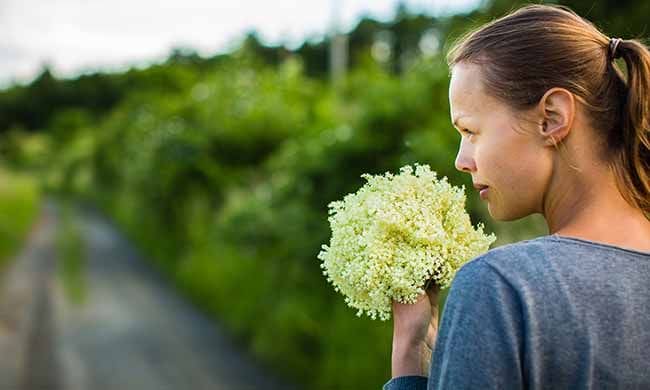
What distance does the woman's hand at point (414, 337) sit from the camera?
144cm

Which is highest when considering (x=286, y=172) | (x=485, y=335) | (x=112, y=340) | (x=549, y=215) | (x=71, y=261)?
(x=549, y=215)

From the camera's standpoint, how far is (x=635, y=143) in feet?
4.49

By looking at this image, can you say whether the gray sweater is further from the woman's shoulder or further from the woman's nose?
the woman's nose

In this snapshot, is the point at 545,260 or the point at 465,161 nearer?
the point at 545,260

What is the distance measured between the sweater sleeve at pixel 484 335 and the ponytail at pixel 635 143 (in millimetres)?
344

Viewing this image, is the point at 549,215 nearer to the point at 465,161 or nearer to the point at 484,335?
the point at 465,161

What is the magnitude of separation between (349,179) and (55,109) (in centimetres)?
4052

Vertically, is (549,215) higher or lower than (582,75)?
lower

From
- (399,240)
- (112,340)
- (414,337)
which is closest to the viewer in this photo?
(414,337)

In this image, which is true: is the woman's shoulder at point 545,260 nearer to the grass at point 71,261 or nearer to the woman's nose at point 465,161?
the woman's nose at point 465,161

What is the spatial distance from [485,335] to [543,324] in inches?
3.4

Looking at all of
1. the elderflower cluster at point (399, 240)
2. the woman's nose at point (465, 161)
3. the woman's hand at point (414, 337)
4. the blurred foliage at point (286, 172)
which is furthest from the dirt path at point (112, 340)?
the woman's nose at point (465, 161)

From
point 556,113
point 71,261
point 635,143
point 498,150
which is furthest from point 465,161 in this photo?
point 71,261

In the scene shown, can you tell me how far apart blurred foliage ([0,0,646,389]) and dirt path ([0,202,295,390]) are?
0.56 meters
